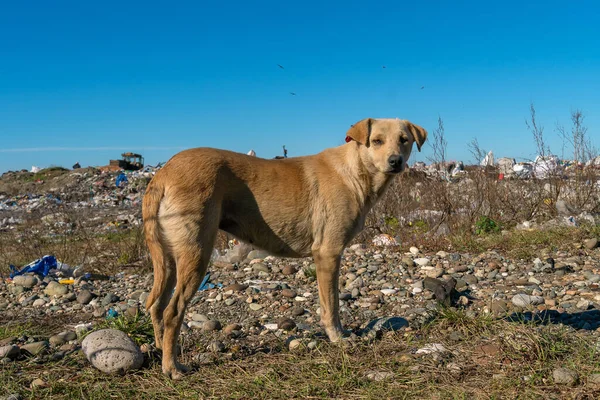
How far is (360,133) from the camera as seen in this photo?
430 centimetres

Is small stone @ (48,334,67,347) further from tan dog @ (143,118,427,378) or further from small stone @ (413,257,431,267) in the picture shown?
small stone @ (413,257,431,267)

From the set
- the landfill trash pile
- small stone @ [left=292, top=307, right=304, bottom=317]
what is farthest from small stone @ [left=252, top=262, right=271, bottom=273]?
the landfill trash pile

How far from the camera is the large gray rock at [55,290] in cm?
617

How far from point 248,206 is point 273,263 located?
11.0ft

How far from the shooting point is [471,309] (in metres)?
4.96

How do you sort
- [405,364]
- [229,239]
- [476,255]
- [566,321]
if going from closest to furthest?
1. [405,364]
2. [566,321]
3. [476,255]
4. [229,239]

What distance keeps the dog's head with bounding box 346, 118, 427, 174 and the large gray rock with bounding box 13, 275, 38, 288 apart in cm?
488

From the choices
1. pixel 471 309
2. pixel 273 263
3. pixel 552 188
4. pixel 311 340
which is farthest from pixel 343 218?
pixel 552 188

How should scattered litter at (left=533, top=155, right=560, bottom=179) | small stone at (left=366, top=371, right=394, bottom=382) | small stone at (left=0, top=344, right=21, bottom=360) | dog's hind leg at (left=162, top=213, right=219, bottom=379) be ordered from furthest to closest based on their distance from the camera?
scattered litter at (left=533, top=155, right=560, bottom=179), small stone at (left=0, top=344, right=21, bottom=360), dog's hind leg at (left=162, top=213, right=219, bottom=379), small stone at (left=366, top=371, right=394, bottom=382)

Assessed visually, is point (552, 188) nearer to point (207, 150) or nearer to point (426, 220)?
point (426, 220)

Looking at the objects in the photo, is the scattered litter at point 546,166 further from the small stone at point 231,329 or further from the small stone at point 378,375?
the small stone at point 378,375


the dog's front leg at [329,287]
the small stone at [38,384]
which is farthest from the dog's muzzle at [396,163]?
the small stone at [38,384]

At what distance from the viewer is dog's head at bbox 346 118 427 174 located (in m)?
4.16

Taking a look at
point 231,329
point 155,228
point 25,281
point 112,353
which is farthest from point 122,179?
point 155,228
